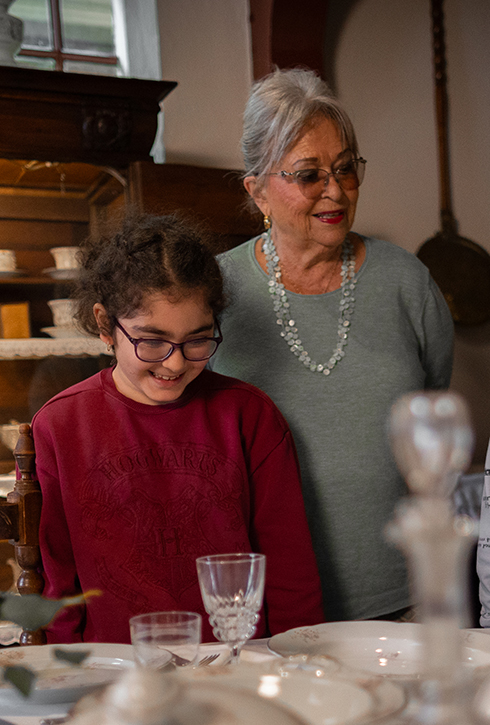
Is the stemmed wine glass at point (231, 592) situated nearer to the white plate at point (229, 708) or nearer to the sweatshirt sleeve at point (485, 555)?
the white plate at point (229, 708)

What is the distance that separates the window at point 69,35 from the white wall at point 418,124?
0.89 metres

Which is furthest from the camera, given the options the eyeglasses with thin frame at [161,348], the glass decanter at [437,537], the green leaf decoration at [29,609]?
the eyeglasses with thin frame at [161,348]

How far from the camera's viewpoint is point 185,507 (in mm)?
1206

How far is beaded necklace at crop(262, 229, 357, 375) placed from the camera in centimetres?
148

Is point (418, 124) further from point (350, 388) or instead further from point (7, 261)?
point (350, 388)

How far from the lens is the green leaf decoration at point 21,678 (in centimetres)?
57

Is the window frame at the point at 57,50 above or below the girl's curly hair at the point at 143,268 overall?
above

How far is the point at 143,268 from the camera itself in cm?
122

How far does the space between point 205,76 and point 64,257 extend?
96 centimetres

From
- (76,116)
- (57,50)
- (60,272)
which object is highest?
(57,50)

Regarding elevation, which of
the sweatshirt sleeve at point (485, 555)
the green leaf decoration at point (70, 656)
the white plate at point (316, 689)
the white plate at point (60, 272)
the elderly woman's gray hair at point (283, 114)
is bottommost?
the sweatshirt sleeve at point (485, 555)

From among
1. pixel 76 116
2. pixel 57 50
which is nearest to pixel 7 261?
pixel 76 116

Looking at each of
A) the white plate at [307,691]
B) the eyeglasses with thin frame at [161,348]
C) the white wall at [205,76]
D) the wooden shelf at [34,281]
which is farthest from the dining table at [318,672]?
the white wall at [205,76]

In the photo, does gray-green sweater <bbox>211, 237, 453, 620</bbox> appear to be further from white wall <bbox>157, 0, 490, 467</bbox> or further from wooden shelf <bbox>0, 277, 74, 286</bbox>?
white wall <bbox>157, 0, 490, 467</bbox>
